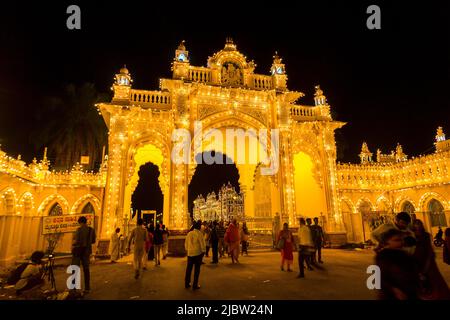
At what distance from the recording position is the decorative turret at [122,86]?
16.3 m

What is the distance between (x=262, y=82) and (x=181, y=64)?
18.9 feet

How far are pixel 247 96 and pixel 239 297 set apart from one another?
1424 cm

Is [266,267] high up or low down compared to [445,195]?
down

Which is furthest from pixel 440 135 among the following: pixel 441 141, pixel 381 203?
pixel 381 203

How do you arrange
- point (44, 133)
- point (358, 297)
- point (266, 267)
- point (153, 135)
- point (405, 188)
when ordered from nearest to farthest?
point (358, 297) < point (266, 267) < point (153, 135) < point (405, 188) < point (44, 133)

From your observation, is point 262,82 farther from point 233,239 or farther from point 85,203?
point 85,203

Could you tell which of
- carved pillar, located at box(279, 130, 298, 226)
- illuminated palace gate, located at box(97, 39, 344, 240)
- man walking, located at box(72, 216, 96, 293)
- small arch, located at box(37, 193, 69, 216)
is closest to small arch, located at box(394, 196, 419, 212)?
illuminated palace gate, located at box(97, 39, 344, 240)

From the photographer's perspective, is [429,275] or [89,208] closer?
[429,275]

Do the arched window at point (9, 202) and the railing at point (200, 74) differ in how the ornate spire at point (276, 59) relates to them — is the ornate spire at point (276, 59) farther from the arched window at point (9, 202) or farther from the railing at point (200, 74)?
the arched window at point (9, 202)

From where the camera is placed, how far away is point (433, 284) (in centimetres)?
388

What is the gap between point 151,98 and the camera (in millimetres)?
17016

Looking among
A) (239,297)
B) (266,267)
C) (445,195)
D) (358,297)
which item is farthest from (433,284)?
(445,195)
